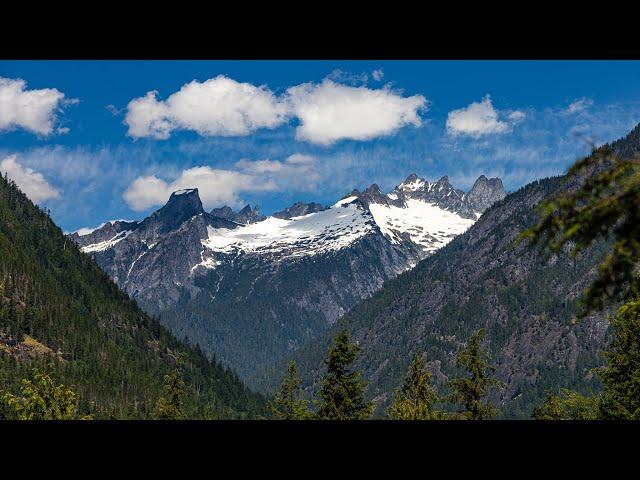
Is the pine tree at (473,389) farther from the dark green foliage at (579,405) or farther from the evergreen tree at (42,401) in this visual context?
the evergreen tree at (42,401)

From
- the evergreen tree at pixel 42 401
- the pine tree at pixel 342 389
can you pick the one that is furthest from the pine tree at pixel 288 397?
the evergreen tree at pixel 42 401

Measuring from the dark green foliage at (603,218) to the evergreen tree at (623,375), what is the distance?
28303mm

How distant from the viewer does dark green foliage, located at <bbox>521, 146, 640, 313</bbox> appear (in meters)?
7.54

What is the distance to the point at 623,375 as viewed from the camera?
36312 mm

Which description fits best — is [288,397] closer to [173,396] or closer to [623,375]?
[173,396]

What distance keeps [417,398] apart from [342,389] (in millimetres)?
4441
